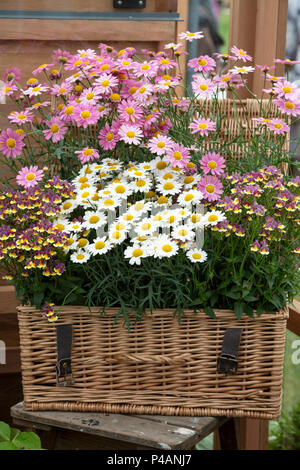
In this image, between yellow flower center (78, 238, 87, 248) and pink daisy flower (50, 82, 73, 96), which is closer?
yellow flower center (78, 238, 87, 248)

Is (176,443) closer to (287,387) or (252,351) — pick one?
(252,351)

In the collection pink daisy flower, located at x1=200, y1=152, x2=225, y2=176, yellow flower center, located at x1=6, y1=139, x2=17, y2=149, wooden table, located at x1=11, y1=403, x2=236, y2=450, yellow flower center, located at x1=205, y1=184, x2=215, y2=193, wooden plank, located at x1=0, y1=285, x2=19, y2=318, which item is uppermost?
yellow flower center, located at x1=6, y1=139, x2=17, y2=149

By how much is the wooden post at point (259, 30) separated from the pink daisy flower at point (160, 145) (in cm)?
76

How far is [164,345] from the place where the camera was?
108cm

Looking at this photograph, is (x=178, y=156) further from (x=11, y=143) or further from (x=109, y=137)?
(x=11, y=143)

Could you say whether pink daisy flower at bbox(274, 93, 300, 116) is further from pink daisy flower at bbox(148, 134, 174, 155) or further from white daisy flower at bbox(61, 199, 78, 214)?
white daisy flower at bbox(61, 199, 78, 214)

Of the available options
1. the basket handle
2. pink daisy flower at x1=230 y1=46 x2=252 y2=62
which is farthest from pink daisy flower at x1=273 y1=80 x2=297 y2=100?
the basket handle

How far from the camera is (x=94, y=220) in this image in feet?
3.53

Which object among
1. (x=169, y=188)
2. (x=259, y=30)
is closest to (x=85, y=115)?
(x=169, y=188)

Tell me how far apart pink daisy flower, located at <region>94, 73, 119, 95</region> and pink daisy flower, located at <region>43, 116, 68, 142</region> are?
0.11 meters

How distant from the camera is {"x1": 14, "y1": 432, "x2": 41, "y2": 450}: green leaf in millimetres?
1070

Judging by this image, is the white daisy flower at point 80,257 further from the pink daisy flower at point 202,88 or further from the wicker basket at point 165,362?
the pink daisy flower at point 202,88

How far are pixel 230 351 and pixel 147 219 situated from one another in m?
0.29

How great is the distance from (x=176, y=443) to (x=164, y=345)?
0.18m
